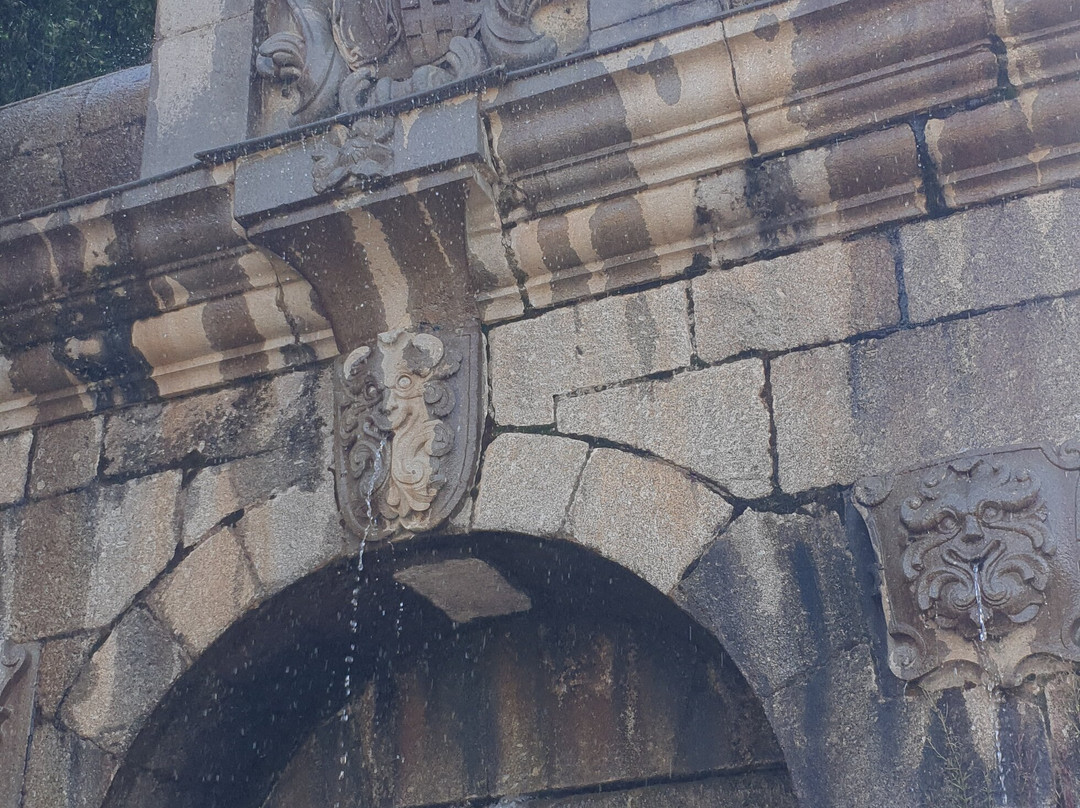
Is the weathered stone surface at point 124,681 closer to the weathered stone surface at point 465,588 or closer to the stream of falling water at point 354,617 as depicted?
the stream of falling water at point 354,617

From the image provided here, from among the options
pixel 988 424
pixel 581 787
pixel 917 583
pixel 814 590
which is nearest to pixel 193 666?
pixel 581 787

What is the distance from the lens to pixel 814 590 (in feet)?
10.1

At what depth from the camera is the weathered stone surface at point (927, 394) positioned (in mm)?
3061

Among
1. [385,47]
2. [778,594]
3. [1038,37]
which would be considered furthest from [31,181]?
[1038,37]

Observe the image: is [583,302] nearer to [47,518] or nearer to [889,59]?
[889,59]

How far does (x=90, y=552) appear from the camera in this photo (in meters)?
3.87

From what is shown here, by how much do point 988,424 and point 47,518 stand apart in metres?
2.67

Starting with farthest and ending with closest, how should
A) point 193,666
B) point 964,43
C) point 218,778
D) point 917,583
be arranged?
1. point 218,778
2. point 193,666
3. point 964,43
4. point 917,583

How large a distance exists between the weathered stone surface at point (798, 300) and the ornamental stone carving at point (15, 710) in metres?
2.07

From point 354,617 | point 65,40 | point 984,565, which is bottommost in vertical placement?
point 984,565

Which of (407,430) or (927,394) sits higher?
(407,430)

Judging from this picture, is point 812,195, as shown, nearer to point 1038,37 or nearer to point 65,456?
point 1038,37

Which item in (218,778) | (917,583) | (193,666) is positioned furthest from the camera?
(218,778)

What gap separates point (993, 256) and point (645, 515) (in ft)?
3.47
